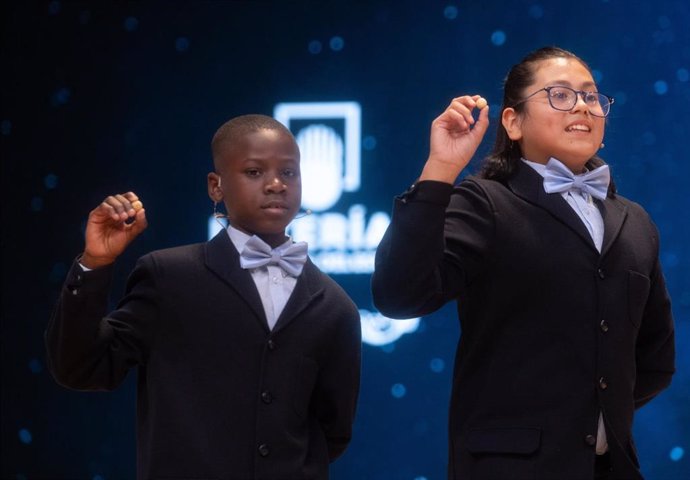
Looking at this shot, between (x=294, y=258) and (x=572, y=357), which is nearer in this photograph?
(x=572, y=357)

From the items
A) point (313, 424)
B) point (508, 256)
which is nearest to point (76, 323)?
point (313, 424)

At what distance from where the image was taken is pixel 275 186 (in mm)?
2533

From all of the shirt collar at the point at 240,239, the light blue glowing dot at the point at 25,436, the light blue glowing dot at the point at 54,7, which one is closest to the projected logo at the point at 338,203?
the light blue glowing dot at the point at 54,7

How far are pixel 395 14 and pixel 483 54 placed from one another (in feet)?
1.28

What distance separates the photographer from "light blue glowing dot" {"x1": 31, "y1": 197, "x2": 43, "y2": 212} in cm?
479

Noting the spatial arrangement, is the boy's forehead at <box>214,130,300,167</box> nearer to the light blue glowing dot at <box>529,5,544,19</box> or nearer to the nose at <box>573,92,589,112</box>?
the nose at <box>573,92,589,112</box>

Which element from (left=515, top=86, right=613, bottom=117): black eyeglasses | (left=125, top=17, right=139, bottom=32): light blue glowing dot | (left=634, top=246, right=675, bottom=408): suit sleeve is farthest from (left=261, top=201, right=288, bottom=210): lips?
(left=125, top=17, right=139, bottom=32): light blue glowing dot

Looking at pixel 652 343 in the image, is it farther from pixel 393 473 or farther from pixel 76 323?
pixel 393 473

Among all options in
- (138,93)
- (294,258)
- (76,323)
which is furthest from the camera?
(138,93)

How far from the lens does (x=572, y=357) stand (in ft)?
7.27

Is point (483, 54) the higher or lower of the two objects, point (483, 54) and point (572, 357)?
the higher

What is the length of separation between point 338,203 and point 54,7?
1.50m

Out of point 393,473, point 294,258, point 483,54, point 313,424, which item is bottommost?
point 393,473

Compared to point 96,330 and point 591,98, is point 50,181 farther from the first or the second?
point 591,98
